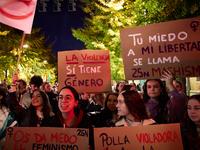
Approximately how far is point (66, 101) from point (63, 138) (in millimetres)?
538

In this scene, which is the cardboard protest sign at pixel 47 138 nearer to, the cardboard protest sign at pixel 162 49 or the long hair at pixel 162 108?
the cardboard protest sign at pixel 162 49

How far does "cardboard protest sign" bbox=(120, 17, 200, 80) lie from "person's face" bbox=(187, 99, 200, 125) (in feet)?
1.83

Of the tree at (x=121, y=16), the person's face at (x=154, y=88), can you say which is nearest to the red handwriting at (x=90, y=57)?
the person's face at (x=154, y=88)

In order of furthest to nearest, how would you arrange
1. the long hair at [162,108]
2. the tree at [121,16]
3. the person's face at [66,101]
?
the tree at [121,16] → the long hair at [162,108] → the person's face at [66,101]

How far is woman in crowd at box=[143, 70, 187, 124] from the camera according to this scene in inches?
122

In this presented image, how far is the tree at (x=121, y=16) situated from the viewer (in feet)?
23.4

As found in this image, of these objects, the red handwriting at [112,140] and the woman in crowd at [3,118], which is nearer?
the red handwriting at [112,140]

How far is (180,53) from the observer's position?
118 inches

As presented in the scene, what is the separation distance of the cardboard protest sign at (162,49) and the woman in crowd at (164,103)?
0.21m

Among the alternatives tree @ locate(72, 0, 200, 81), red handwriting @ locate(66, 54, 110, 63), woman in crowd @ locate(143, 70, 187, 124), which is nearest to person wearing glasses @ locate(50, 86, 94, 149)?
red handwriting @ locate(66, 54, 110, 63)

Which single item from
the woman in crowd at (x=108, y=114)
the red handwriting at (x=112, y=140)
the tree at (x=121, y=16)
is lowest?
the red handwriting at (x=112, y=140)

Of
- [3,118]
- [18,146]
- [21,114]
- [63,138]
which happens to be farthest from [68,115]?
[3,118]

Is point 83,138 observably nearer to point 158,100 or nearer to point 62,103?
point 62,103

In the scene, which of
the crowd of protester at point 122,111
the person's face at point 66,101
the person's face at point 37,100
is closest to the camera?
the crowd of protester at point 122,111
